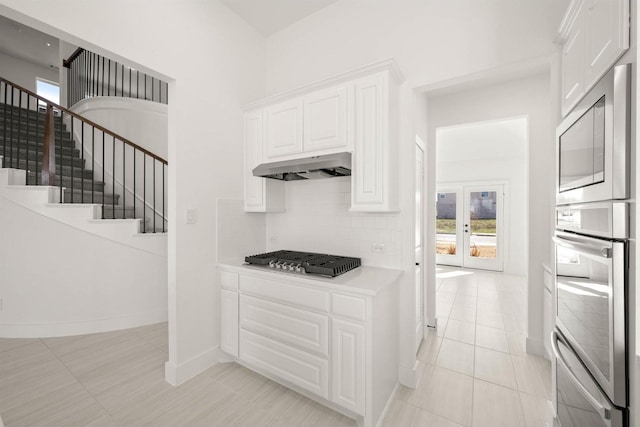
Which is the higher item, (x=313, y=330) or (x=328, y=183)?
(x=328, y=183)

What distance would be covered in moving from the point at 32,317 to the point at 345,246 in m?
3.65

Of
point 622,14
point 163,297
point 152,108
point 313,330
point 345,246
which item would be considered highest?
point 152,108

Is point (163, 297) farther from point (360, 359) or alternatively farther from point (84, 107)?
point (84, 107)

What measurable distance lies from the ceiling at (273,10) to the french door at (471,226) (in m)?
5.59

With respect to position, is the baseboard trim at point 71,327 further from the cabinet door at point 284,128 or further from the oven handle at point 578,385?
the oven handle at point 578,385

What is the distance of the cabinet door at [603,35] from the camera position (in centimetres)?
94

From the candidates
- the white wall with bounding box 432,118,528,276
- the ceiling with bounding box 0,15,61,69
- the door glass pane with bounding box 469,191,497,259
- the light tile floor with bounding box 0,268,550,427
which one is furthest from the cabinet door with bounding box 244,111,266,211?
the ceiling with bounding box 0,15,61,69

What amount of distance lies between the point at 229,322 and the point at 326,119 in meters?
1.99

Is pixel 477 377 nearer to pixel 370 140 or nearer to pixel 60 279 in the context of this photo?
pixel 370 140

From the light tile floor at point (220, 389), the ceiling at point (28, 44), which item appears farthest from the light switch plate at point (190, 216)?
the ceiling at point (28, 44)

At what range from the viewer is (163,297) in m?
3.53

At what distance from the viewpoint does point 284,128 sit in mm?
2443

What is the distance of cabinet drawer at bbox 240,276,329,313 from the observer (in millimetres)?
1867

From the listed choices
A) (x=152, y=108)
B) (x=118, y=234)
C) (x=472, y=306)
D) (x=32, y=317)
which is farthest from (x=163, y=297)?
(x=472, y=306)
